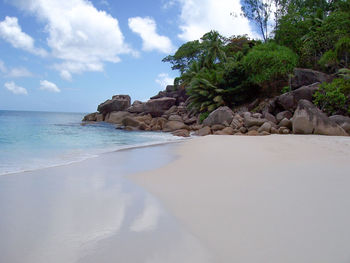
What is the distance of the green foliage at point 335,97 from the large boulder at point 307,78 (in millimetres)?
2149

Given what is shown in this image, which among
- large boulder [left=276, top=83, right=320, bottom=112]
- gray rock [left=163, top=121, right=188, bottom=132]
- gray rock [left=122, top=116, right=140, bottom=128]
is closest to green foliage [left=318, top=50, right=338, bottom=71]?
large boulder [left=276, top=83, right=320, bottom=112]

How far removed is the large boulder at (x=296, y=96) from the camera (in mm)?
13180

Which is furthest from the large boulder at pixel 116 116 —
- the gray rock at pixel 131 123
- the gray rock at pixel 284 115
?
the gray rock at pixel 284 115

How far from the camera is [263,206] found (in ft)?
8.19

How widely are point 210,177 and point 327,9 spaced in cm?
3290

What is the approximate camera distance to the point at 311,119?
10164 millimetres

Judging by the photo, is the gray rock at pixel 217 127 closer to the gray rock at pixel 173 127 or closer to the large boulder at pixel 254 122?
the large boulder at pixel 254 122

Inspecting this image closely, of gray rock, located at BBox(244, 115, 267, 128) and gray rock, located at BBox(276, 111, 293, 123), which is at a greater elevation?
gray rock, located at BBox(276, 111, 293, 123)

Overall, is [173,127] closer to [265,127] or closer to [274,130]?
[265,127]

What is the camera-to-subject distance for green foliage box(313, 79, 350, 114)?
11.8 metres

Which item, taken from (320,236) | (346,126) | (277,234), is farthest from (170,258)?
(346,126)

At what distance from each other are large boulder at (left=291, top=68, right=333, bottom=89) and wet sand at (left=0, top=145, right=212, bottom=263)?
14.5 m

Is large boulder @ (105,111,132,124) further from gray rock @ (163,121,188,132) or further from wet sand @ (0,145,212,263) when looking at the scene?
wet sand @ (0,145,212,263)

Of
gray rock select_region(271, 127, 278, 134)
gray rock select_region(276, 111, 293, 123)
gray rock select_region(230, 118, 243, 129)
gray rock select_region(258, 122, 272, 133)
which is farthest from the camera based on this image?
gray rock select_region(230, 118, 243, 129)
